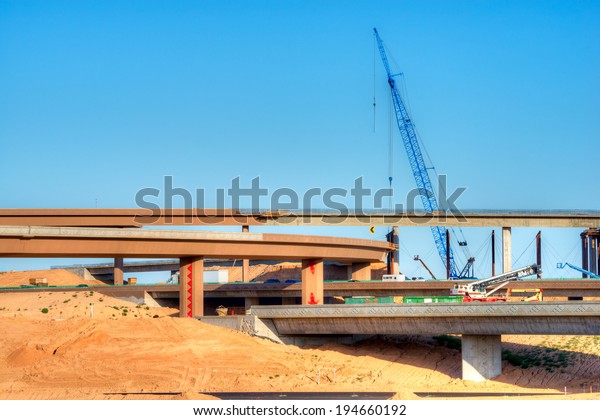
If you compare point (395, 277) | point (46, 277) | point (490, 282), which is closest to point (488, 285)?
point (490, 282)

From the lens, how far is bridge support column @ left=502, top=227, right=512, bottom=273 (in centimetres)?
10888

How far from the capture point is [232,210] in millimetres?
112188

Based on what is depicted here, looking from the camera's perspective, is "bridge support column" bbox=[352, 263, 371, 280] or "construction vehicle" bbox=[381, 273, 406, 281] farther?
"bridge support column" bbox=[352, 263, 371, 280]

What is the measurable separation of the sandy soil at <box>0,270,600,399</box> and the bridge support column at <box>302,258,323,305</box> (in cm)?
1312

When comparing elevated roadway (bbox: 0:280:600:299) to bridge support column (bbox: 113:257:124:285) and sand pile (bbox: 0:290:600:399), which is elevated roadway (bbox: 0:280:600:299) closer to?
bridge support column (bbox: 113:257:124:285)

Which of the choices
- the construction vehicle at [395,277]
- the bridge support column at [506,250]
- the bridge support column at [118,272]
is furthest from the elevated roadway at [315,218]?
the bridge support column at [118,272]

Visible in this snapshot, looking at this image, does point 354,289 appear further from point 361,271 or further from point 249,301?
point 249,301

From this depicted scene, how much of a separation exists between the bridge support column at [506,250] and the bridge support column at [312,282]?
83.6 feet

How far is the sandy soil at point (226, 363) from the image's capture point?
59.6 m

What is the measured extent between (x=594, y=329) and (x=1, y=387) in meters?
35.6

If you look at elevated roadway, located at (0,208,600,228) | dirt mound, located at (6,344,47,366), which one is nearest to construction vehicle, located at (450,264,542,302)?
elevated roadway, located at (0,208,600,228)

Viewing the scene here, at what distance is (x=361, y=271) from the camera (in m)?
116

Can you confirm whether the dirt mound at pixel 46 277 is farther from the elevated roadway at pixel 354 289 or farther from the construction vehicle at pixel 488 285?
the construction vehicle at pixel 488 285

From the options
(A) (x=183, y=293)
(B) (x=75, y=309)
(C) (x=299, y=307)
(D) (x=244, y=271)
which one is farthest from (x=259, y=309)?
(D) (x=244, y=271)
